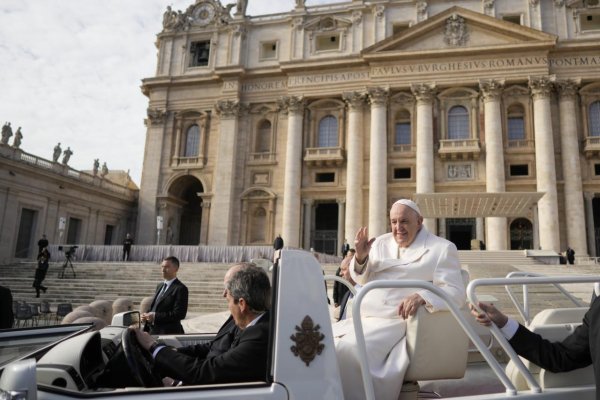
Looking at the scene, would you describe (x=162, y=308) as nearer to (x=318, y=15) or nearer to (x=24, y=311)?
(x=24, y=311)

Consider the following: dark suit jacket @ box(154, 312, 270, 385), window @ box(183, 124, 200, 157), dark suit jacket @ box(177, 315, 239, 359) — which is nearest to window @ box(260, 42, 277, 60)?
window @ box(183, 124, 200, 157)

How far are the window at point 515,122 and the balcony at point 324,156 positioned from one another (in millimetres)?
10417

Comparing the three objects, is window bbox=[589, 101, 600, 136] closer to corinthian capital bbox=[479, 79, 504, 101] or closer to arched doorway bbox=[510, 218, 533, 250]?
corinthian capital bbox=[479, 79, 504, 101]

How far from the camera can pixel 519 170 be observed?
87.0 feet

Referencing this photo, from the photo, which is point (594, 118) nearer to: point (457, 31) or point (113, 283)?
point (457, 31)

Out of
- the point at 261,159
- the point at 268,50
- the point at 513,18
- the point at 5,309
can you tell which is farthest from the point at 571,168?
the point at 5,309

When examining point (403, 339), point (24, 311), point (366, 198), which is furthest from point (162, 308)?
point (366, 198)

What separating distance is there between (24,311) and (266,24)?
26.7m

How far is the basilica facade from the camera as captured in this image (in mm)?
25562

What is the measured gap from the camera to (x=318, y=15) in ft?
100

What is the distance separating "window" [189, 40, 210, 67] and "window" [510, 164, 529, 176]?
22445mm

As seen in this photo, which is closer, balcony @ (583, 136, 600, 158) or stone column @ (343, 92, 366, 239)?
balcony @ (583, 136, 600, 158)

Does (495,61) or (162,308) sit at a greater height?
(495,61)

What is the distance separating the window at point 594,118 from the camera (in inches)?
1024
